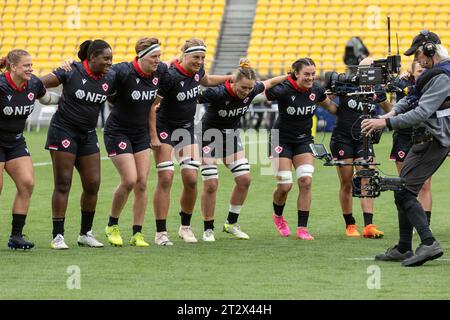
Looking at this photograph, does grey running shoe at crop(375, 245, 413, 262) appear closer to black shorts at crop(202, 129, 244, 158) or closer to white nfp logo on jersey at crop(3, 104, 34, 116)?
black shorts at crop(202, 129, 244, 158)

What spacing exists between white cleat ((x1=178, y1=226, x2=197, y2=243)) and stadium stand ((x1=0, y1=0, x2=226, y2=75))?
63.0ft

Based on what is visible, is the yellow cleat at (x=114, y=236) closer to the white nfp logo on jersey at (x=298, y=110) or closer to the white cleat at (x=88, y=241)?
the white cleat at (x=88, y=241)

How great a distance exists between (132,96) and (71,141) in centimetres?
76

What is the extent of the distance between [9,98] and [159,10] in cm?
2193

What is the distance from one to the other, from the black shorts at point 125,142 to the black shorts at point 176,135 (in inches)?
7.7

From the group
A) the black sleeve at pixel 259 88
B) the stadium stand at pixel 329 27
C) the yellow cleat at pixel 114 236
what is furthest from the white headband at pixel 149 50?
the stadium stand at pixel 329 27

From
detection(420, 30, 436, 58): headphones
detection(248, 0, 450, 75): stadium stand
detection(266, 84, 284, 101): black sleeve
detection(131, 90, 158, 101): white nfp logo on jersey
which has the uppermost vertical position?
detection(248, 0, 450, 75): stadium stand

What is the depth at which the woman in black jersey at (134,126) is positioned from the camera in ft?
34.3

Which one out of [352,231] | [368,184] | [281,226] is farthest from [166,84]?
[352,231]

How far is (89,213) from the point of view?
10.6m

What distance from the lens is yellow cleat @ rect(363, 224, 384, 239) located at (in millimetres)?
11352

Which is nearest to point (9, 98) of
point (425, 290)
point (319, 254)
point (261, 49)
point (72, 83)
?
point (72, 83)

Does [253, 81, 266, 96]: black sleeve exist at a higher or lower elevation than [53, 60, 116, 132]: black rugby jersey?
higher

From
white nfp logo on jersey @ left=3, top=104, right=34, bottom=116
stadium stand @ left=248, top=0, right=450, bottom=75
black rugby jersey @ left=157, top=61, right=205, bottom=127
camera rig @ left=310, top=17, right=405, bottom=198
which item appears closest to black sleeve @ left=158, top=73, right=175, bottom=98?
black rugby jersey @ left=157, top=61, right=205, bottom=127
